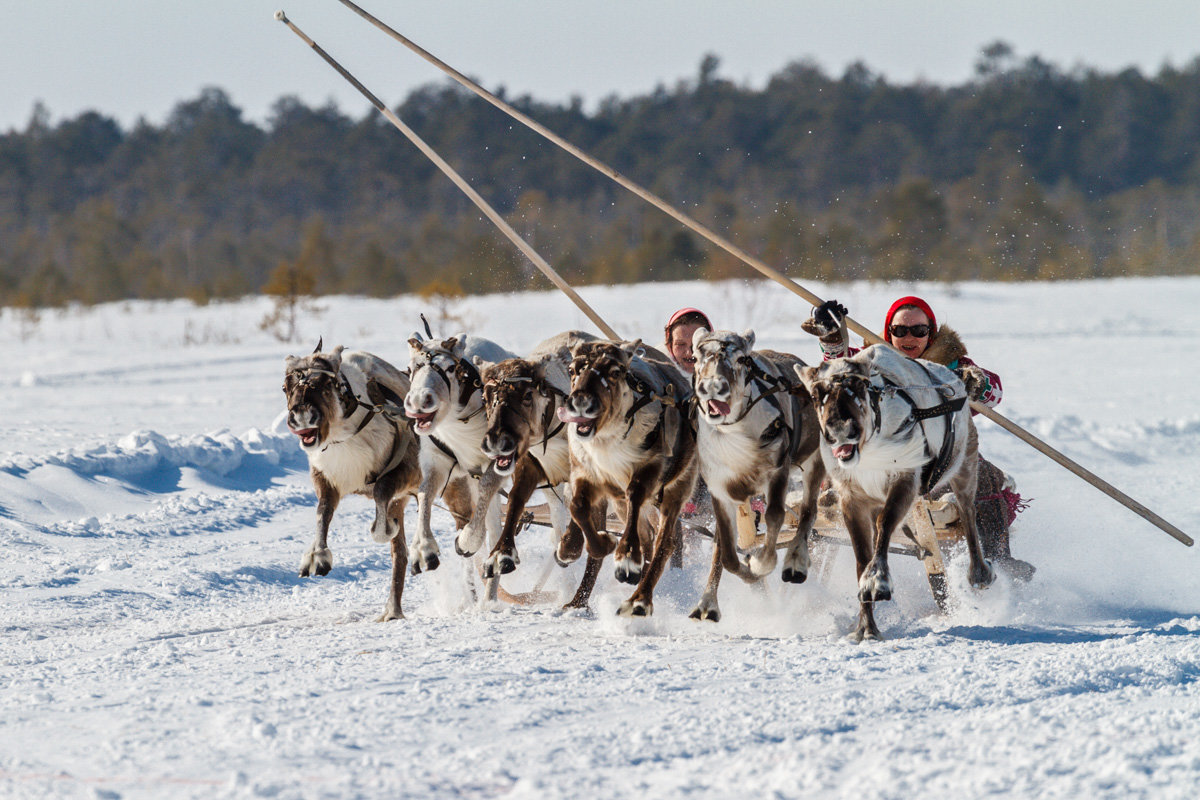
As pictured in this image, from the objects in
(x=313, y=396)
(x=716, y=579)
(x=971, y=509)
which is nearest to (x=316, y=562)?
(x=313, y=396)

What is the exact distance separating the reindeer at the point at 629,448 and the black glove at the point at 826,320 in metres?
0.81

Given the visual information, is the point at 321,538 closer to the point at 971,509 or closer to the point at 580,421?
the point at 580,421

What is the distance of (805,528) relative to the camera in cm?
602

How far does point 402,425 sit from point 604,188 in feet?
230

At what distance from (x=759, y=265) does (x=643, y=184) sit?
70025 millimetres

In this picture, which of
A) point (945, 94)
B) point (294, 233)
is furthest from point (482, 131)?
point (945, 94)

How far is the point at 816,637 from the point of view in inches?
234

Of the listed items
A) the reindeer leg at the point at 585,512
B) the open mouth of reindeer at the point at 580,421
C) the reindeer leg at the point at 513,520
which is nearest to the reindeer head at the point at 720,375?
the open mouth of reindeer at the point at 580,421

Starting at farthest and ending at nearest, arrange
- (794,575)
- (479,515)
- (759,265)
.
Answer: (759,265) → (479,515) → (794,575)

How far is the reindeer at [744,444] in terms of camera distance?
568cm

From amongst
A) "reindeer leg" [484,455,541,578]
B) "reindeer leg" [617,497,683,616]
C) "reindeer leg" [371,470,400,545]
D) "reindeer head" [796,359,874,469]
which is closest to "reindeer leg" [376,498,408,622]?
"reindeer leg" [371,470,400,545]

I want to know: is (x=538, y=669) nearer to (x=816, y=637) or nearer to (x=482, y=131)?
(x=816, y=637)

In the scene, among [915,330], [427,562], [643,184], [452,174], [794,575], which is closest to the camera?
[794,575]

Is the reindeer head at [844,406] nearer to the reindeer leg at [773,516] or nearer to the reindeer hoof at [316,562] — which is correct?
the reindeer leg at [773,516]
